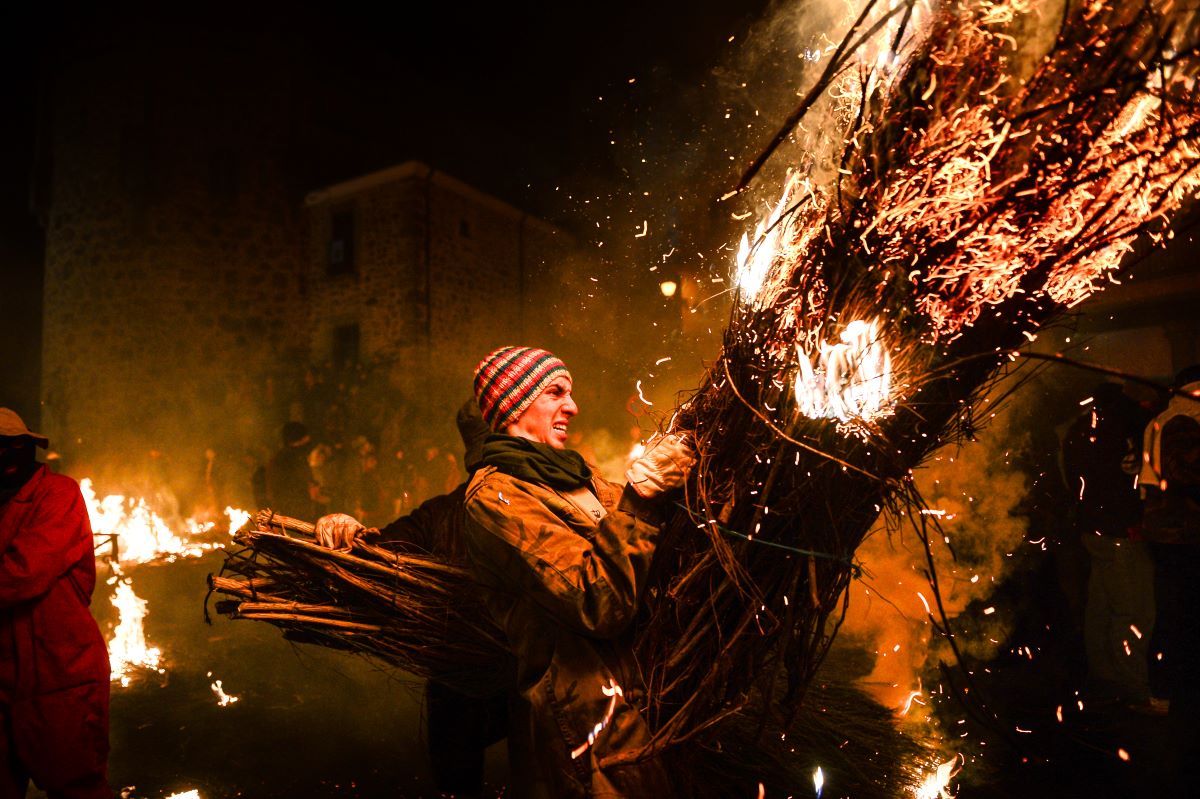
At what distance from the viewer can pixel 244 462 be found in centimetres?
1839

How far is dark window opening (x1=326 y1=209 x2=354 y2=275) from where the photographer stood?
1933 cm

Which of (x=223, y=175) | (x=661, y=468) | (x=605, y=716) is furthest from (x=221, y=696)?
(x=223, y=175)

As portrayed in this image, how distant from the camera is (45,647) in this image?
10.2ft

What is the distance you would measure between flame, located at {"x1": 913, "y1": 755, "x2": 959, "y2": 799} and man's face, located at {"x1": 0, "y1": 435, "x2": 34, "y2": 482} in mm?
4995

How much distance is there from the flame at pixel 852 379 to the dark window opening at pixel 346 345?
61.0 ft

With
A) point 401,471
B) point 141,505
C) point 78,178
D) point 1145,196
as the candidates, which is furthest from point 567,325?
point 1145,196

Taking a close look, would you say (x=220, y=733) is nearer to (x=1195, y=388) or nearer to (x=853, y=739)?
(x=853, y=739)

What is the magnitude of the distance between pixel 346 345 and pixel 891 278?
19.3m

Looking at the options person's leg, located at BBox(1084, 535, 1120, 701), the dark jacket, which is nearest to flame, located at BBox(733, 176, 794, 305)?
the dark jacket

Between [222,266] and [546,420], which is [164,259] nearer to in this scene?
[222,266]

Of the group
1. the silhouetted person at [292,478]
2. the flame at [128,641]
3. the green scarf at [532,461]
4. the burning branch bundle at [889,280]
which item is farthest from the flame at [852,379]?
the silhouetted person at [292,478]

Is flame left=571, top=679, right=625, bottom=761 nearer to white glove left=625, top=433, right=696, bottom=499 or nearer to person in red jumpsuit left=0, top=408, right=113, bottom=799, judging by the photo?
white glove left=625, top=433, right=696, bottom=499

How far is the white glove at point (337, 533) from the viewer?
2.84m

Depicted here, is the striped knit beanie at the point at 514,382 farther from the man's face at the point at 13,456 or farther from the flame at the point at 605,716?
the man's face at the point at 13,456
